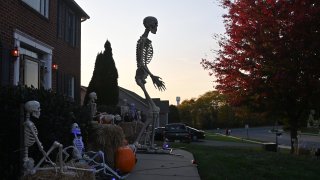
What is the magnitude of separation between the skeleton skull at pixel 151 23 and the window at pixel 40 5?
3.32 m

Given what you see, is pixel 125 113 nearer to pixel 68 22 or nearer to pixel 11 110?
pixel 68 22

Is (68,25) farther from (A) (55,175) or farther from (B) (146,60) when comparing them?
(A) (55,175)

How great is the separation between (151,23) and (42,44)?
388 cm

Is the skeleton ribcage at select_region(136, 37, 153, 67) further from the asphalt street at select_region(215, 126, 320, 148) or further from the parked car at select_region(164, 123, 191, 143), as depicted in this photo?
the parked car at select_region(164, 123, 191, 143)

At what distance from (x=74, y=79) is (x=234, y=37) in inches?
250

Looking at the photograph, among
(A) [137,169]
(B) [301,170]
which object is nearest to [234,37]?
(B) [301,170]

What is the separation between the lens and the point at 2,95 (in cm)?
650

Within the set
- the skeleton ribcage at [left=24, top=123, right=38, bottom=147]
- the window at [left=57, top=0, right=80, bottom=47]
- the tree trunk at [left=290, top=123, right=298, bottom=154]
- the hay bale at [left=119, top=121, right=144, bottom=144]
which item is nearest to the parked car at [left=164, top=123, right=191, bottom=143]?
the tree trunk at [left=290, top=123, right=298, bottom=154]

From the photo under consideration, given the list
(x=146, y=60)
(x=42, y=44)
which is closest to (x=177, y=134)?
(x=42, y=44)

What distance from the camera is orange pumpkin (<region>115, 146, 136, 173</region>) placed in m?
8.45

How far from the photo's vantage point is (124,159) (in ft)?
27.8

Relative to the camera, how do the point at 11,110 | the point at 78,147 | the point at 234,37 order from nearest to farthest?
the point at 11,110 < the point at 78,147 < the point at 234,37

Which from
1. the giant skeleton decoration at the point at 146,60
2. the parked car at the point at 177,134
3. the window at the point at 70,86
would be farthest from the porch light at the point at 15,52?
the parked car at the point at 177,134

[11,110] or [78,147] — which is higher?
[11,110]
